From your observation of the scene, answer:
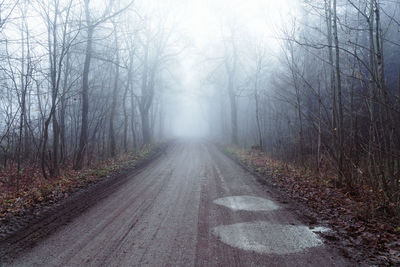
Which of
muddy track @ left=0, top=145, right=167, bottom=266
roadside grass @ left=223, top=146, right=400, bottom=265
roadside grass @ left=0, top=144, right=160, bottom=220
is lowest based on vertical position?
roadside grass @ left=223, top=146, right=400, bottom=265

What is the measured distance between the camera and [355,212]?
5.20m

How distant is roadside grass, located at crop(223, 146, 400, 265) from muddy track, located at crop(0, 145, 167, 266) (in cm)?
502

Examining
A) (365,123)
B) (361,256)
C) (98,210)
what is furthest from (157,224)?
(365,123)

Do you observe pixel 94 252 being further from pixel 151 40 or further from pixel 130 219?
pixel 151 40

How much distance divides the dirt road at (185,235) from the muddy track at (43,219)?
0.22 m

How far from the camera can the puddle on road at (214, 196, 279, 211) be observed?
19.2ft

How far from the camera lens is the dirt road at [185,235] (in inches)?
141

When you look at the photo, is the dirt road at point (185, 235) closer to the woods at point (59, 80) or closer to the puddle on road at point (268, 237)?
the puddle on road at point (268, 237)

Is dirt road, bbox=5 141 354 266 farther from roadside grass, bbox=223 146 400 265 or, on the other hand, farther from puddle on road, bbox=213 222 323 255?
roadside grass, bbox=223 146 400 265

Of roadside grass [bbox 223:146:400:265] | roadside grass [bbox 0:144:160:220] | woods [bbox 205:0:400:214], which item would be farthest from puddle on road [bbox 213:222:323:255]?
roadside grass [bbox 0:144:160:220]

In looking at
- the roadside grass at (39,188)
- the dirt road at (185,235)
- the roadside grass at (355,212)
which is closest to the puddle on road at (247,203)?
the dirt road at (185,235)

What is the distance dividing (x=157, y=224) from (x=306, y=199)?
3.82m

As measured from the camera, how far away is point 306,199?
6488mm

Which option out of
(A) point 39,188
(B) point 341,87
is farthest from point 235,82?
(A) point 39,188
